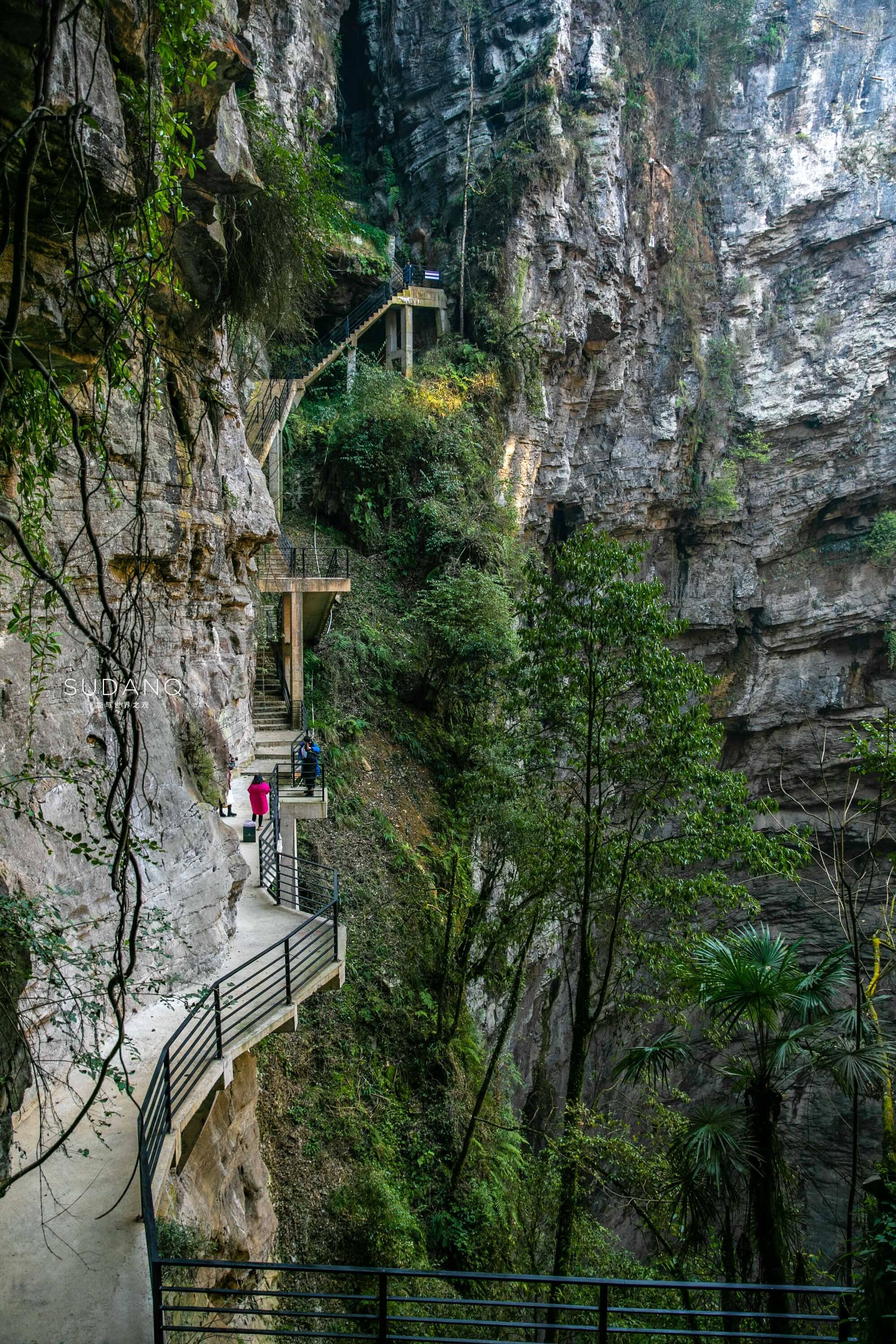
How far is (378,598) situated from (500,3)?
1714cm

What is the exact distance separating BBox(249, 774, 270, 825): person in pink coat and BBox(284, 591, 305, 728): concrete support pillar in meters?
3.70

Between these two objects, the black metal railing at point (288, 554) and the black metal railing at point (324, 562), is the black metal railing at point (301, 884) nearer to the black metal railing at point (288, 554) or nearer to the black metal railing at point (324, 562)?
the black metal railing at point (288, 554)

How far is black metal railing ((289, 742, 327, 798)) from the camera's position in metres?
10.9

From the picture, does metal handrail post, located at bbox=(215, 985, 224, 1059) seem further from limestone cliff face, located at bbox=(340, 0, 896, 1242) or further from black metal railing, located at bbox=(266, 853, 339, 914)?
limestone cliff face, located at bbox=(340, 0, 896, 1242)

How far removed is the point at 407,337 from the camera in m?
21.0

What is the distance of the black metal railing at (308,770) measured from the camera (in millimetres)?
10859

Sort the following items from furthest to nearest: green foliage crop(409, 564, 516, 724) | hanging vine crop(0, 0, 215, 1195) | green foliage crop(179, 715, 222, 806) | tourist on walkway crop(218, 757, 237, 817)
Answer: green foliage crop(409, 564, 516, 724) < tourist on walkway crop(218, 757, 237, 817) < green foliage crop(179, 715, 222, 806) < hanging vine crop(0, 0, 215, 1195)

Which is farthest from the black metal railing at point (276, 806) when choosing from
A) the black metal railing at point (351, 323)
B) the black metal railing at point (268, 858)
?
the black metal railing at point (351, 323)

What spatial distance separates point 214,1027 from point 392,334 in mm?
19436

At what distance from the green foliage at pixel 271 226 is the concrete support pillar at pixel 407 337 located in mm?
12047

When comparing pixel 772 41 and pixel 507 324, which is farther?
pixel 772 41

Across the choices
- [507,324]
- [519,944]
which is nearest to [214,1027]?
[519,944]

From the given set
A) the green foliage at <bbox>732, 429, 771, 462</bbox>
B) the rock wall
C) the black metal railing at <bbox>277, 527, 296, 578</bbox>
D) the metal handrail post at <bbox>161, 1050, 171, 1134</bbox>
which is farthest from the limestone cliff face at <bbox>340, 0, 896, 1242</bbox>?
the metal handrail post at <bbox>161, 1050, 171, 1134</bbox>

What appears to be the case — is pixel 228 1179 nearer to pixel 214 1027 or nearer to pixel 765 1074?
pixel 214 1027
